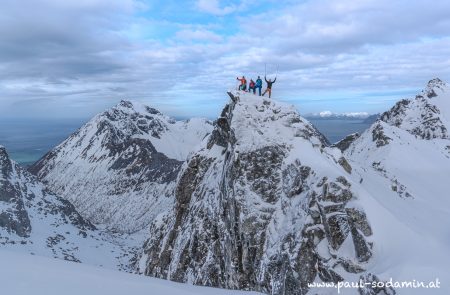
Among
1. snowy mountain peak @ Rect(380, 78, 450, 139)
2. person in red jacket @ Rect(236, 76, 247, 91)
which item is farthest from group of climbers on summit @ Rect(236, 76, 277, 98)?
snowy mountain peak @ Rect(380, 78, 450, 139)

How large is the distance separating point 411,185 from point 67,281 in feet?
186

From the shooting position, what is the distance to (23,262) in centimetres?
1225

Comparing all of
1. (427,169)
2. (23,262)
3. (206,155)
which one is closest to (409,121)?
(427,169)

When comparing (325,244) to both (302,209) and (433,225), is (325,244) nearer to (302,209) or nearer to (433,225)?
(302,209)

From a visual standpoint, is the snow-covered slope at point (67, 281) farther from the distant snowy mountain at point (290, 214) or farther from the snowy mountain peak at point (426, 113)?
the snowy mountain peak at point (426, 113)

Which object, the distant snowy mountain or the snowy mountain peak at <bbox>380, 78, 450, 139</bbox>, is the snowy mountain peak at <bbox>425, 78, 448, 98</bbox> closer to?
the snowy mountain peak at <bbox>380, 78, 450, 139</bbox>

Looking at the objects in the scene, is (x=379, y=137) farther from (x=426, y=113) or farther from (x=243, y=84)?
(x=426, y=113)

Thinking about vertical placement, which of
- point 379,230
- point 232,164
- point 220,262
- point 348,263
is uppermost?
point 232,164

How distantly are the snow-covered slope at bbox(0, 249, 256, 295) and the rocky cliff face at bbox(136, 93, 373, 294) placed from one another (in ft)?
69.6

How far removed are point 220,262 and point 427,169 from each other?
44818 mm

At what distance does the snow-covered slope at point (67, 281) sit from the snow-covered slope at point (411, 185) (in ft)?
62.9

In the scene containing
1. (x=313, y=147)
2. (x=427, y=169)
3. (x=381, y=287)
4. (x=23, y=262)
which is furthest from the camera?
(x=427, y=169)

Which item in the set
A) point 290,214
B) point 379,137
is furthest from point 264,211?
point 379,137

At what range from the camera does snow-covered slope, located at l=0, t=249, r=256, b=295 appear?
1049 cm
